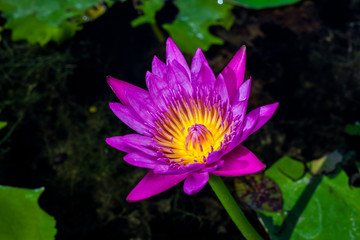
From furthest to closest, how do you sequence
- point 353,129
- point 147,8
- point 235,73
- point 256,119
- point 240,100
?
point 147,8
point 353,129
point 235,73
point 240,100
point 256,119

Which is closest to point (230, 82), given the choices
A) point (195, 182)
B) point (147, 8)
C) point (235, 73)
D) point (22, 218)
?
point (235, 73)

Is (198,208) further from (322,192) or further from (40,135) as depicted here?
(40,135)

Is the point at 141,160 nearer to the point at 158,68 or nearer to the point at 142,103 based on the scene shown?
the point at 142,103

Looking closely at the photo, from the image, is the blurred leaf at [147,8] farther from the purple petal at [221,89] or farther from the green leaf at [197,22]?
the purple petal at [221,89]

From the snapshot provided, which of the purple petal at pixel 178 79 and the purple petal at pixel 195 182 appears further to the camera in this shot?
the purple petal at pixel 178 79

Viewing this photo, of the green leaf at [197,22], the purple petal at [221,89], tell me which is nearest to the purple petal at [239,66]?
the purple petal at [221,89]

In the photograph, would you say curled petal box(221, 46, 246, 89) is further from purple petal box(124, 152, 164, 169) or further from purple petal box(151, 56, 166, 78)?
purple petal box(124, 152, 164, 169)

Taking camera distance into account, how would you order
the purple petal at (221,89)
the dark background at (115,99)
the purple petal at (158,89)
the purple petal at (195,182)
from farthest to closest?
the dark background at (115,99) < the purple petal at (158,89) < the purple petal at (221,89) < the purple petal at (195,182)
